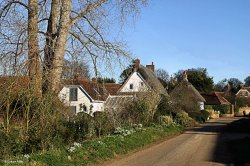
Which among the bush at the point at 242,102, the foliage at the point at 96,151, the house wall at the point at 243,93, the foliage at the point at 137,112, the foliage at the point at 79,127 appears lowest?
the foliage at the point at 96,151

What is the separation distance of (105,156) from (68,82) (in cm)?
399

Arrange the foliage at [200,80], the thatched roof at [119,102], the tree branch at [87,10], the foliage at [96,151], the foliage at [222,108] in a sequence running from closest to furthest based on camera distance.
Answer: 1. the foliage at [96,151]
2. the tree branch at [87,10]
3. the thatched roof at [119,102]
4. the foliage at [222,108]
5. the foliage at [200,80]

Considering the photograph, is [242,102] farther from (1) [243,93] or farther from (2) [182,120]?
(2) [182,120]

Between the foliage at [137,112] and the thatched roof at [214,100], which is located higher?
the thatched roof at [214,100]

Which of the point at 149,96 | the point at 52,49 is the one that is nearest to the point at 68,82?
the point at 52,49

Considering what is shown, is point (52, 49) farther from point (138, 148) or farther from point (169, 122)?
point (169, 122)

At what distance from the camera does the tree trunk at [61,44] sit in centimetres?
1880

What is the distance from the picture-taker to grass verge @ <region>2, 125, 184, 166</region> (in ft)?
45.8

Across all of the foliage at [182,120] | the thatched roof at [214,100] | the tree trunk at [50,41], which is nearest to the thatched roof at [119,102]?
the tree trunk at [50,41]

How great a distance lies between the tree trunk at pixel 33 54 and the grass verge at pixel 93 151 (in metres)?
2.59

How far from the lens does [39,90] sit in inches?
632

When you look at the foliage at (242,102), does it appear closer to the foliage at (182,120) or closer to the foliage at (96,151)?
the foliage at (182,120)

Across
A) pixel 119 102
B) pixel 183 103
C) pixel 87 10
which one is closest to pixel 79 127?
pixel 87 10

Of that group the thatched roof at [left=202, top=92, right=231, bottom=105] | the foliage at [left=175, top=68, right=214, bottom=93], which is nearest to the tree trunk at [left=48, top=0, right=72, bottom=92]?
the thatched roof at [left=202, top=92, right=231, bottom=105]
